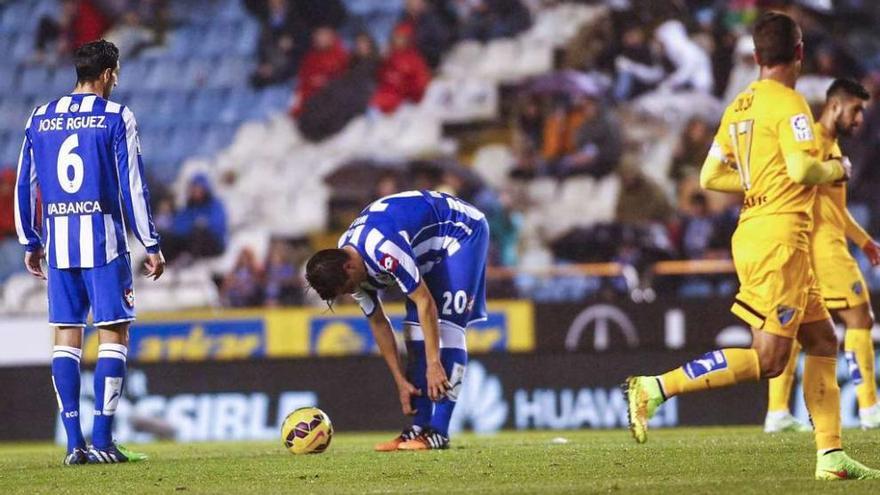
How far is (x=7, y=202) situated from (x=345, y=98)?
4.17 meters

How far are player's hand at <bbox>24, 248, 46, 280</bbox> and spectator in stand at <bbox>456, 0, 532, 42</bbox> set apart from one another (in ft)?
34.4

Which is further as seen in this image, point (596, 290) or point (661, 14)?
point (661, 14)

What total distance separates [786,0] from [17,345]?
8853 millimetres

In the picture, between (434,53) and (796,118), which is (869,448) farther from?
(434,53)

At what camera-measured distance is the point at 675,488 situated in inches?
216

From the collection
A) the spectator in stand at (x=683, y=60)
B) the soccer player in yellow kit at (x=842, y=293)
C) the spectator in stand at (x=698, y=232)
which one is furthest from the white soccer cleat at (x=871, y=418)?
the spectator in stand at (x=683, y=60)

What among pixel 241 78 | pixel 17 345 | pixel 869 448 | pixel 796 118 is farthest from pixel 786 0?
pixel 796 118

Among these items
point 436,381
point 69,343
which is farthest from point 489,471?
point 69,343

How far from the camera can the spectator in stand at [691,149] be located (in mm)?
15727

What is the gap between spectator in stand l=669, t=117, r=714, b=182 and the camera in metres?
15.7

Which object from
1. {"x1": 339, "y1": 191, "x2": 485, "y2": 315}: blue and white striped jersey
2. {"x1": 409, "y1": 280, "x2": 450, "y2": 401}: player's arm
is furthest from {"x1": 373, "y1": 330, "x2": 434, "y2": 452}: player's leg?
{"x1": 409, "y1": 280, "x2": 450, "y2": 401}: player's arm

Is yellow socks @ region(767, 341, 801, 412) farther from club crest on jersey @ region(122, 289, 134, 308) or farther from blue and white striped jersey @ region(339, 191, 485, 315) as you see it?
club crest on jersey @ region(122, 289, 134, 308)

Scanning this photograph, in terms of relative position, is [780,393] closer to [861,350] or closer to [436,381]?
[861,350]

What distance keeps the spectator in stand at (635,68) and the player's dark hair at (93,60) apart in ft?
31.9
